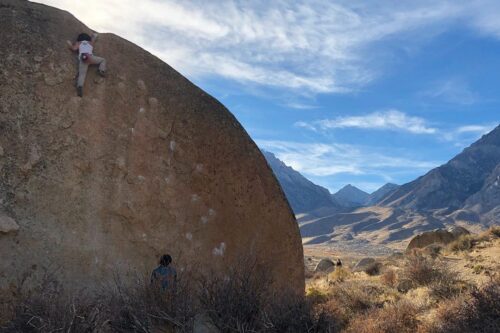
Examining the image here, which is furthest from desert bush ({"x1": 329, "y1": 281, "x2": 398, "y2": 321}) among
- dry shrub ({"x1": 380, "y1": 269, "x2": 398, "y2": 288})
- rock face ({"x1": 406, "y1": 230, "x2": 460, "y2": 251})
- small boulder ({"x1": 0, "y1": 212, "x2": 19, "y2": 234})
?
rock face ({"x1": 406, "y1": 230, "x2": 460, "y2": 251})

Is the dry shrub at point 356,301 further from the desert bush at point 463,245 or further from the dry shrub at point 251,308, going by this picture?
the desert bush at point 463,245

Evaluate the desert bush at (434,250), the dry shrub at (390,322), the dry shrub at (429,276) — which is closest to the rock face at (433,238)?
the desert bush at (434,250)

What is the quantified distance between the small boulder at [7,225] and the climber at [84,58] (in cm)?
236

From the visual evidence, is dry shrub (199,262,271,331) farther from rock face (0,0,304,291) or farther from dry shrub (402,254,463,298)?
dry shrub (402,254,463,298)

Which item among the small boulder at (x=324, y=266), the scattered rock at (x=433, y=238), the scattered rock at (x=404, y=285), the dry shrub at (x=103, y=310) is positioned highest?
the scattered rock at (x=433, y=238)

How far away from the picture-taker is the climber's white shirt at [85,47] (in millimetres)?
8734

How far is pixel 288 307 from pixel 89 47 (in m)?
5.27

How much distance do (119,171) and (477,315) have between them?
597 centimetres

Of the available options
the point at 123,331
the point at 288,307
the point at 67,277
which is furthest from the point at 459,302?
the point at 67,277

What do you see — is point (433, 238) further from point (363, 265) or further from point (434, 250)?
point (363, 265)

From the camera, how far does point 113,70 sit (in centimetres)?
934

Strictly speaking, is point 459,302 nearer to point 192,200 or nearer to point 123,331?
point 192,200

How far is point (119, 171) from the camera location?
8719 mm

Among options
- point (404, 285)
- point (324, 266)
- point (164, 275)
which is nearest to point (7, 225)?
point (164, 275)
